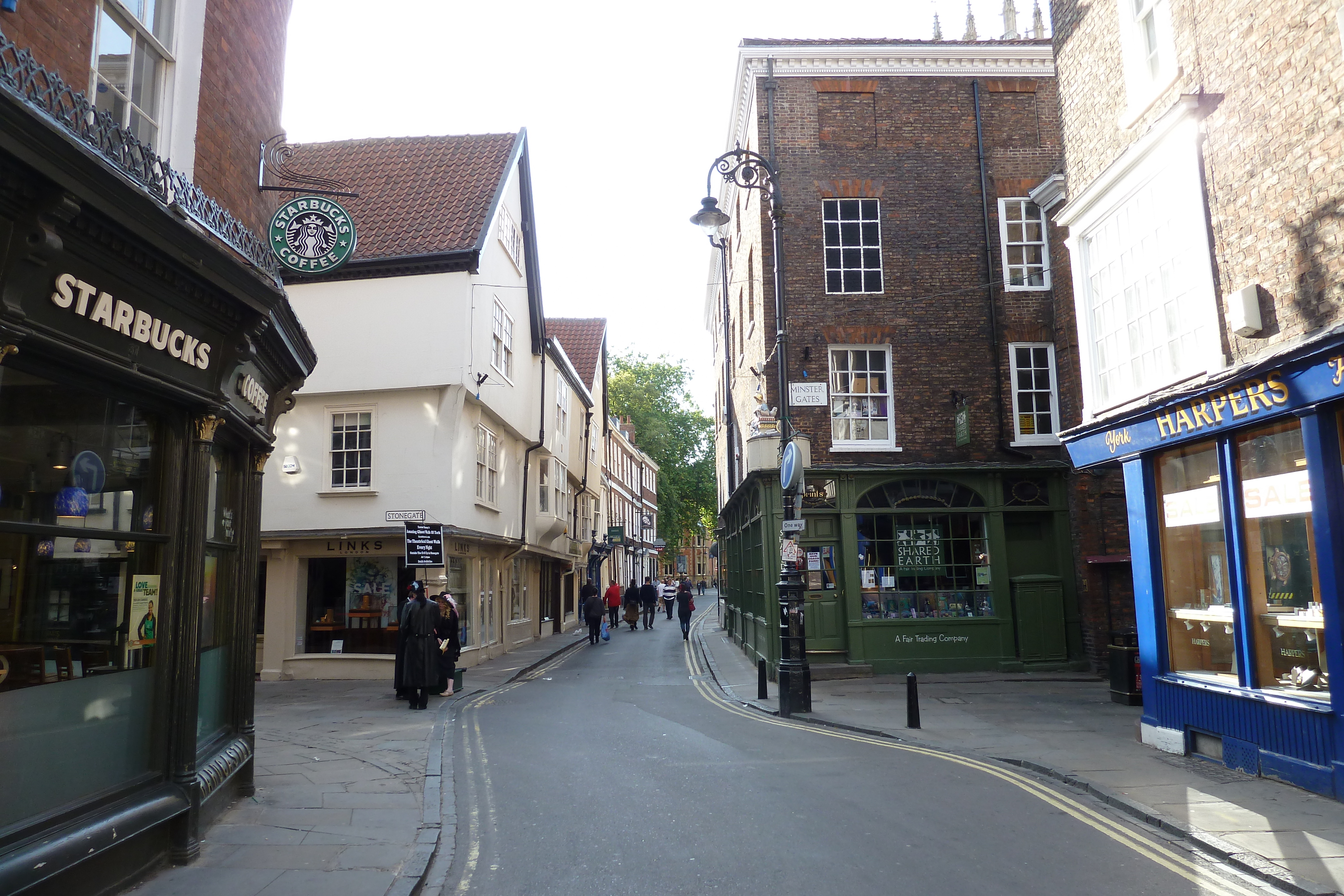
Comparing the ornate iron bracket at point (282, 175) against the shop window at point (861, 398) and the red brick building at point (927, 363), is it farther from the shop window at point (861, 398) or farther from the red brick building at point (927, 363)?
the shop window at point (861, 398)

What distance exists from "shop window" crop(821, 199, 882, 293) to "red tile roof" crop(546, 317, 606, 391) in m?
21.2

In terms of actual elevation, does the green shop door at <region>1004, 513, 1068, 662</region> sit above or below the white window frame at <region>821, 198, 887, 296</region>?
below

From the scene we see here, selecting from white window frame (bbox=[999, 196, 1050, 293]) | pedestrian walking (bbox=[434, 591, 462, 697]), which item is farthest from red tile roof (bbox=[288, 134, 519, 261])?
white window frame (bbox=[999, 196, 1050, 293])

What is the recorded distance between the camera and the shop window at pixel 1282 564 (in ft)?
27.4

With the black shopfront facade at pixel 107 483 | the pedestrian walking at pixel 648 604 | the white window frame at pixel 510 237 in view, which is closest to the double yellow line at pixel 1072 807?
the black shopfront facade at pixel 107 483

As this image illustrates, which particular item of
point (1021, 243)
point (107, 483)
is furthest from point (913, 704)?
point (1021, 243)

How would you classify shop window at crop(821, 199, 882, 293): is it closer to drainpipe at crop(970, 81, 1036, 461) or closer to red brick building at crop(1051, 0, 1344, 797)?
drainpipe at crop(970, 81, 1036, 461)

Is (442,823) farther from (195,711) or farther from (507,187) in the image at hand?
(507,187)

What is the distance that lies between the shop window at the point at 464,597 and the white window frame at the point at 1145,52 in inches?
601

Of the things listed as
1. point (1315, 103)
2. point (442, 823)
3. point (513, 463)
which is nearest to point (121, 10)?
point (442, 823)

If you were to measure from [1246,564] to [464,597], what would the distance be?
52.7 feet

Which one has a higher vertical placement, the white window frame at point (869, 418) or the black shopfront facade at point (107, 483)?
the white window frame at point (869, 418)

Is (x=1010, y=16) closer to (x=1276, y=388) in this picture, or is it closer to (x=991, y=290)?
(x=991, y=290)

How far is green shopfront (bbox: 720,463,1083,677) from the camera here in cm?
1741
